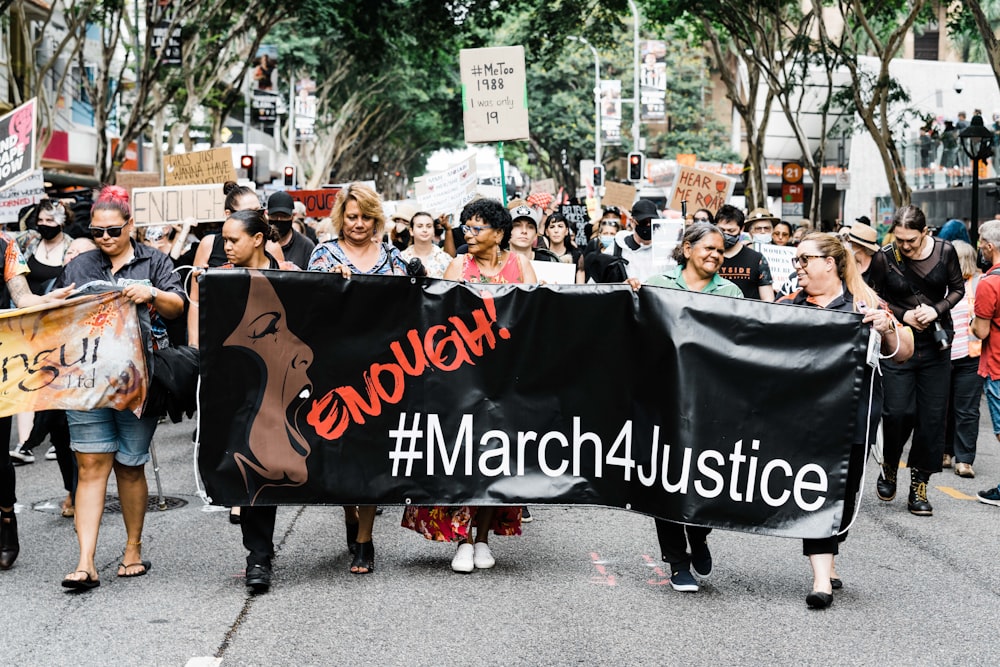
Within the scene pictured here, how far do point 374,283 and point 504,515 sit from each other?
139 cm

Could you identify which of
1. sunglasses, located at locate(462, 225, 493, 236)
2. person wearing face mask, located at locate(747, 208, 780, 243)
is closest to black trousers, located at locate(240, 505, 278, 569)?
sunglasses, located at locate(462, 225, 493, 236)

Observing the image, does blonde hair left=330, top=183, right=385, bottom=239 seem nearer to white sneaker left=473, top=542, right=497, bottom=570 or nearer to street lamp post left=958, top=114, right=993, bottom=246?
white sneaker left=473, top=542, right=497, bottom=570

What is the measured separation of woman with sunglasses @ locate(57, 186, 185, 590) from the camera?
6.33 m

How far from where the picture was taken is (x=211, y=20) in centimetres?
2447

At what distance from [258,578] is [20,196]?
10963 mm

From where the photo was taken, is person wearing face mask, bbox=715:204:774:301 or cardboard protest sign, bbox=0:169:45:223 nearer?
person wearing face mask, bbox=715:204:774:301

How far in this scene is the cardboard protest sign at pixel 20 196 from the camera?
1561cm

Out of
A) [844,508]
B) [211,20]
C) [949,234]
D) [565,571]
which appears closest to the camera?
[844,508]

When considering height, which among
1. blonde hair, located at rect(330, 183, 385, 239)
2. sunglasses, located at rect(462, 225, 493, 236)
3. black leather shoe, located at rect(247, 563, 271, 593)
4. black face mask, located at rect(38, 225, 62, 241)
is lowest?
black leather shoe, located at rect(247, 563, 271, 593)

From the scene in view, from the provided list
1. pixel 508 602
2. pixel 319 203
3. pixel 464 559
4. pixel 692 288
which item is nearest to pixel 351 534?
pixel 464 559

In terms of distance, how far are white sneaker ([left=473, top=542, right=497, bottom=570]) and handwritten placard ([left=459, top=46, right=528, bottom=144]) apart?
778 cm

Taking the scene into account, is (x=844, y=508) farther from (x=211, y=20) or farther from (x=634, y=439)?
(x=211, y=20)

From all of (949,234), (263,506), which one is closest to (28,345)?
(263,506)

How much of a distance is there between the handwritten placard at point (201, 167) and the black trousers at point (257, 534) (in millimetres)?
11696
